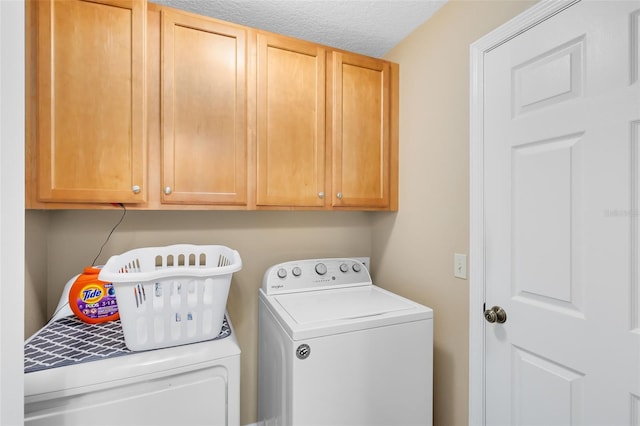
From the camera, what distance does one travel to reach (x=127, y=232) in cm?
168

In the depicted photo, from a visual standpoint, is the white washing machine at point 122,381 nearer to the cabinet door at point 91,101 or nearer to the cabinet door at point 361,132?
the cabinet door at point 91,101

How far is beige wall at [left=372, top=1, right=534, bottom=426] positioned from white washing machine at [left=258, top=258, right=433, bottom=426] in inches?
6.4

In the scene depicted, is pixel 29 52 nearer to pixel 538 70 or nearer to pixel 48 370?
pixel 48 370

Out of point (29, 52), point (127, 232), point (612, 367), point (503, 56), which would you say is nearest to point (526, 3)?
point (503, 56)

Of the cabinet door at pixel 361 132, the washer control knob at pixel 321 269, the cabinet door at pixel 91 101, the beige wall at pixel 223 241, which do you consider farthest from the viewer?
the washer control knob at pixel 321 269

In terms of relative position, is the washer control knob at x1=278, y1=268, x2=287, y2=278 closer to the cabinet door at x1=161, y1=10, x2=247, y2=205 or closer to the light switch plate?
the cabinet door at x1=161, y1=10, x2=247, y2=205

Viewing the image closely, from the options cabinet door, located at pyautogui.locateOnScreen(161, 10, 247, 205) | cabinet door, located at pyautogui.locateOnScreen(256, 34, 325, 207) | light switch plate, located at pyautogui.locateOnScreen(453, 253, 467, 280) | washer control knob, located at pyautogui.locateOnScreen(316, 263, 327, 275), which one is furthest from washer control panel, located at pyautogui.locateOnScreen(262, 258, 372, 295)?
light switch plate, located at pyautogui.locateOnScreen(453, 253, 467, 280)

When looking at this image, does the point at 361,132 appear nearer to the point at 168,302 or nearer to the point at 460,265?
the point at 460,265

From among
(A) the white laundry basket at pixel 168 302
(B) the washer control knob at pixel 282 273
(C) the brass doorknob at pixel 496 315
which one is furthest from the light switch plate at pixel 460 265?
(A) the white laundry basket at pixel 168 302

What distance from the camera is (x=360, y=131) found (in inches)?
71.7

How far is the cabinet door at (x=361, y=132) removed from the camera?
1.76 meters

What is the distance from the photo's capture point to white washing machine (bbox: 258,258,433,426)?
1.25 m

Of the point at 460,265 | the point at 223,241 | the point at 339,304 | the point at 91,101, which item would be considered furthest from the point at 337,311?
the point at 91,101

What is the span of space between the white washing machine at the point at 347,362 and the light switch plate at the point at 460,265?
0.77 ft
